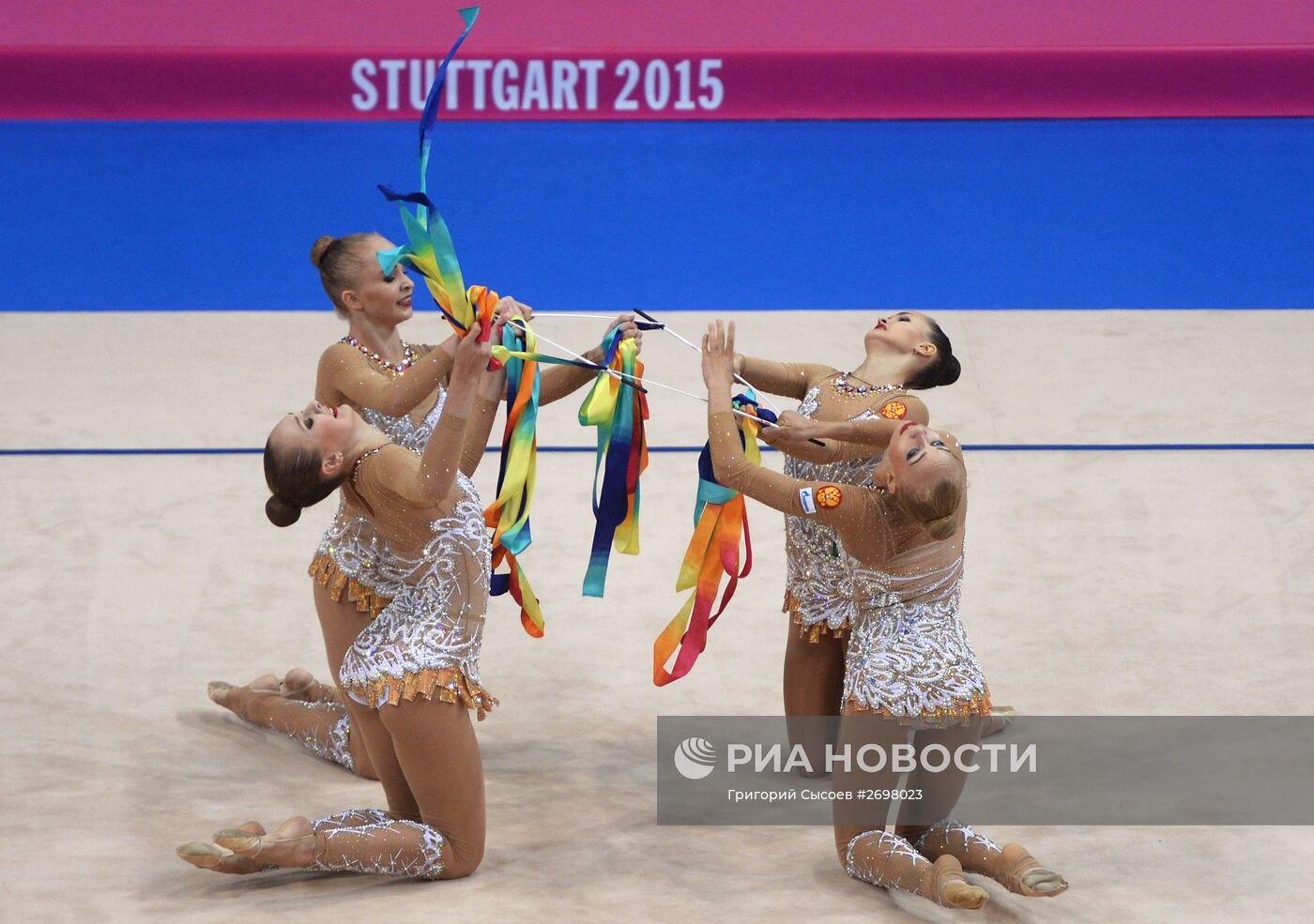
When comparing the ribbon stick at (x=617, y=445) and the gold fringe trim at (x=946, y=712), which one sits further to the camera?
the ribbon stick at (x=617, y=445)

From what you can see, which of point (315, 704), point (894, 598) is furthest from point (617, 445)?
point (315, 704)

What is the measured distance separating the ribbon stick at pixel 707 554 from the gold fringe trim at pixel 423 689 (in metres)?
0.55

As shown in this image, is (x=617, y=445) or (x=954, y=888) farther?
(x=617, y=445)

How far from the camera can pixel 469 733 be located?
3062 mm

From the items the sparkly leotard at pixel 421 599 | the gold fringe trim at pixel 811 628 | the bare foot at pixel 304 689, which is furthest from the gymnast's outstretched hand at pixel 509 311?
the bare foot at pixel 304 689

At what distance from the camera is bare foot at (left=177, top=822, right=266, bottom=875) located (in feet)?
9.61

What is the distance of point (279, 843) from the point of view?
296 cm

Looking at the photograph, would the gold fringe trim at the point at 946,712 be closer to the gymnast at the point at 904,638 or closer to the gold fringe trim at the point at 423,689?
the gymnast at the point at 904,638

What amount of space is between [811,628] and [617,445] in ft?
1.92

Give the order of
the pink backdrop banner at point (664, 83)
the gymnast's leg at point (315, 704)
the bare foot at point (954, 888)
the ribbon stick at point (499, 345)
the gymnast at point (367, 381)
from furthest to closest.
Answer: the pink backdrop banner at point (664, 83) < the gymnast's leg at point (315, 704) < the gymnast at point (367, 381) < the ribbon stick at point (499, 345) < the bare foot at point (954, 888)

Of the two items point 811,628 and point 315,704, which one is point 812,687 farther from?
point 315,704

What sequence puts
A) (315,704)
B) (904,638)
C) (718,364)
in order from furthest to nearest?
(315,704)
(718,364)
(904,638)

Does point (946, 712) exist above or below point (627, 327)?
below

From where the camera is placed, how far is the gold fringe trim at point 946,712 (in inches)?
118
